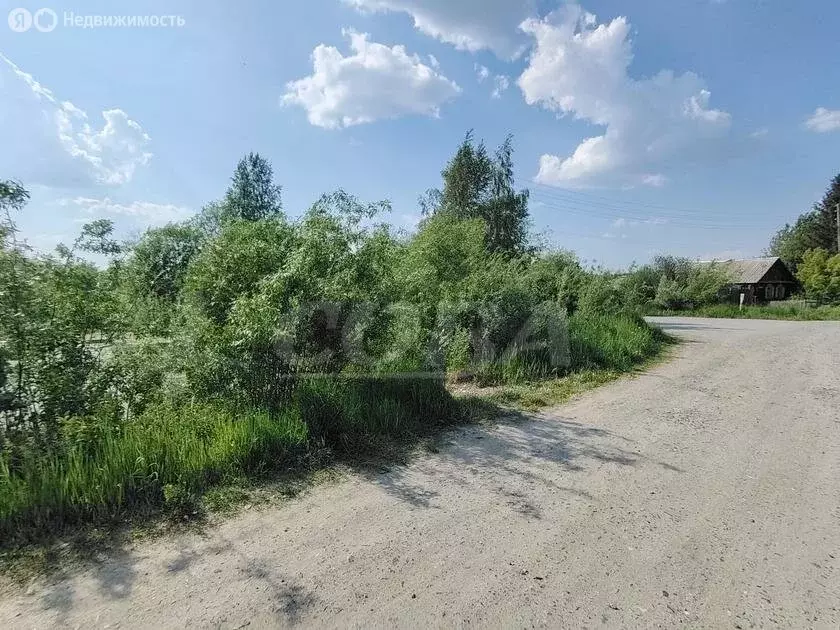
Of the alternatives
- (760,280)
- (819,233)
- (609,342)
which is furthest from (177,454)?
(819,233)

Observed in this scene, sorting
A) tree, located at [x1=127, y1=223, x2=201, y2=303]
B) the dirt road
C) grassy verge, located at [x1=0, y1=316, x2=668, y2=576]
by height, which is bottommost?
the dirt road

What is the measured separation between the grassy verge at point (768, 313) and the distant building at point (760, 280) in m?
6.82

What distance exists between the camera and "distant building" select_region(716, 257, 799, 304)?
33.1 metres

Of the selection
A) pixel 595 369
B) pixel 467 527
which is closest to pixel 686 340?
pixel 595 369

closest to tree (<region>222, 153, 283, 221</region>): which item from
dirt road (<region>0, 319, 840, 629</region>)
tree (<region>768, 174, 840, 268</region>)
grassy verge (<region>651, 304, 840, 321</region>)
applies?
dirt road (<region>0, 319, 840, 629</region>)

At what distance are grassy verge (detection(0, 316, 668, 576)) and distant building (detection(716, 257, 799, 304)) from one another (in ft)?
116

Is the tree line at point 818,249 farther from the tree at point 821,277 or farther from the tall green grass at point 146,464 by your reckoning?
the tall green grass at point 146,464

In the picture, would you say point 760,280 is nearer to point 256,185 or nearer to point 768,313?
point 768,313

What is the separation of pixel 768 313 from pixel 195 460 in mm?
30944

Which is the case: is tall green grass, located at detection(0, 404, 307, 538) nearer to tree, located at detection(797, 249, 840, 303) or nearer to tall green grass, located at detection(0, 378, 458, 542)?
tall green grass, located at detection(0, 378, 458, 542)

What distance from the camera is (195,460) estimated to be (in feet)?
10.6

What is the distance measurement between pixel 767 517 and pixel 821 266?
38151 millimetres

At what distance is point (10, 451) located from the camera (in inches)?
117

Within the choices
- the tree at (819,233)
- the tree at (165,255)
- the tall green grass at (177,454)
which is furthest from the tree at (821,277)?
the tree at (165,255)
